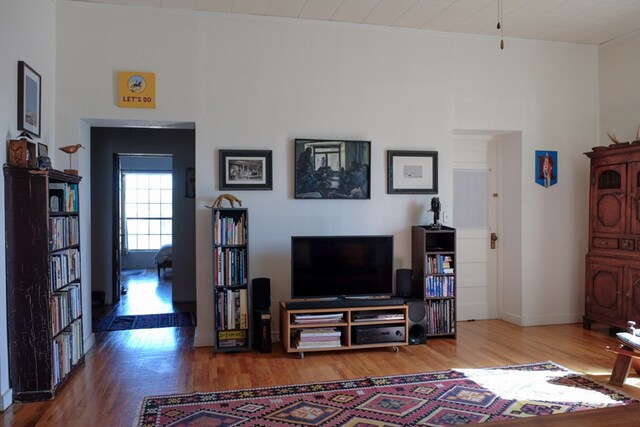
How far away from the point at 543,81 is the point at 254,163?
3.35 m

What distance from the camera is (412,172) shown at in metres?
5.03

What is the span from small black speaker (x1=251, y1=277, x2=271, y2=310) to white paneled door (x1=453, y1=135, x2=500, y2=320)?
7.71ft

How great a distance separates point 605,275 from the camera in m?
4.96

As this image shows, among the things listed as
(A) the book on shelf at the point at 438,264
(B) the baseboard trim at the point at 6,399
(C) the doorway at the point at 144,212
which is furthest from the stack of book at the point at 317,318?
(C) the doorway at the point at 144,212

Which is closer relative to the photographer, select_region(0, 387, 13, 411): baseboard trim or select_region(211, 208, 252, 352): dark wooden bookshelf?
select_region(0, 387, 13, 411): baseboard trim

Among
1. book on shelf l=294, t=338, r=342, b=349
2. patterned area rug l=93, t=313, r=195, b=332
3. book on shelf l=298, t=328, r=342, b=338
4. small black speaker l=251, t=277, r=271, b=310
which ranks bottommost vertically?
patterned area rug l=93, t=313, r=195, b=332

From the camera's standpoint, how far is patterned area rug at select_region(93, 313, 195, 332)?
533 cm

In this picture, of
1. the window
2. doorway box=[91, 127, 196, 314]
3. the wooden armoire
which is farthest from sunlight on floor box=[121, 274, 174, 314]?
the wooden armoire

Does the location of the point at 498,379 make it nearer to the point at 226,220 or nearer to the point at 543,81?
the point at 226,220

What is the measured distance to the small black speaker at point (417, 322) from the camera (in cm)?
460

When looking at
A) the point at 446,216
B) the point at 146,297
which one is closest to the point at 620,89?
the point at 446,216

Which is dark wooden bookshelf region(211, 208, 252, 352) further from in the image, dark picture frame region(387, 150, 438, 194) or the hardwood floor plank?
dark picture frame region(387, 150, 438, 194)

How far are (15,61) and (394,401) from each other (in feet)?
11.5

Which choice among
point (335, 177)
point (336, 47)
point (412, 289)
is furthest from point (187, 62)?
point (412, 289)
